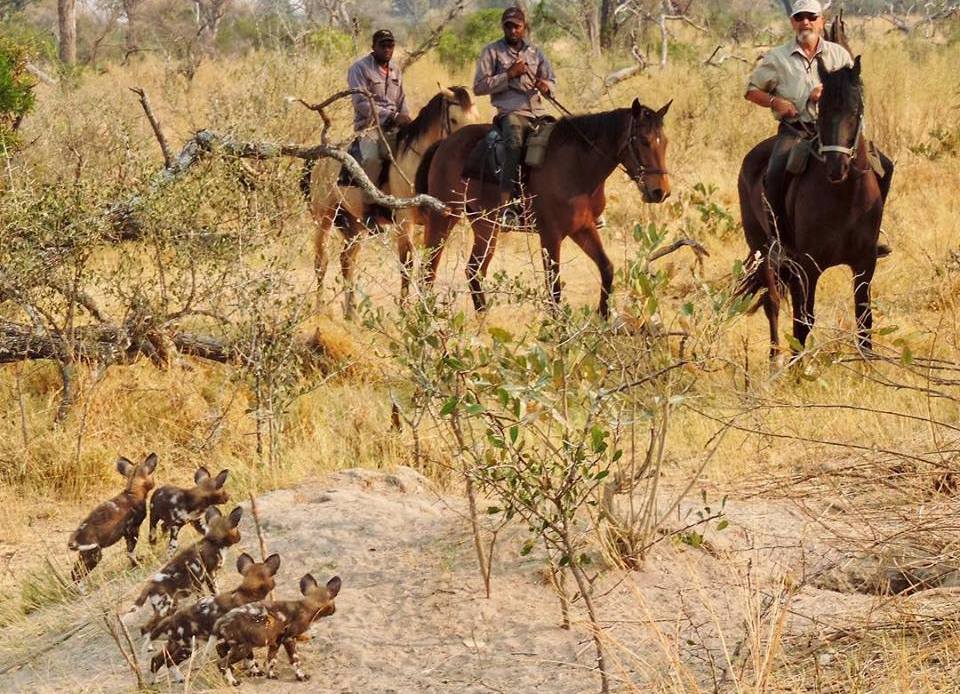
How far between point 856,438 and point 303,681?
309 centimetres

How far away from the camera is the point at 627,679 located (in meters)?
3.51

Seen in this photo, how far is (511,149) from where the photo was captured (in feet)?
34.2

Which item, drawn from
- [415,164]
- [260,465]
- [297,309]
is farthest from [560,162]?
[260,465]

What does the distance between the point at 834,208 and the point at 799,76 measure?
86cm

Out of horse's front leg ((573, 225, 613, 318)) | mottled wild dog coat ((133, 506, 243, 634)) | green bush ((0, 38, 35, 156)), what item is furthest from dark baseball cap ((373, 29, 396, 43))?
mottled wild dog coat ((133, 506, 243, 634))

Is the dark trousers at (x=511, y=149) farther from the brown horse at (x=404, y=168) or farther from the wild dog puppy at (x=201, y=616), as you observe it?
the wild dog puppy at (x=201, y=616)

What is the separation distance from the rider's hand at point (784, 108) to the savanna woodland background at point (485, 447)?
49.7 inches

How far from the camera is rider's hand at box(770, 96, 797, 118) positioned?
8.48 meters

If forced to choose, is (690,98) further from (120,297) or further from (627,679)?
(627,679)

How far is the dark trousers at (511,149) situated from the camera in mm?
10398

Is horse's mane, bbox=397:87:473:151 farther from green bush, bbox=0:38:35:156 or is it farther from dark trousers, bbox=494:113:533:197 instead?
green bush, bbox=0:38:35:156

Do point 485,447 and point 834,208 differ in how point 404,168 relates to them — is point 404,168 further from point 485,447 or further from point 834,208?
point 485,447

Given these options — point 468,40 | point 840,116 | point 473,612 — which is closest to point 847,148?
point 840,116

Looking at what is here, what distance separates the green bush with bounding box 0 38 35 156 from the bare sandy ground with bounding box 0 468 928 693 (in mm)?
4645
